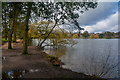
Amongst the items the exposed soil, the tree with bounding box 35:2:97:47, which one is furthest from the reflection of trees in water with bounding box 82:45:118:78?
the tree with bounding box 35:2:97:47

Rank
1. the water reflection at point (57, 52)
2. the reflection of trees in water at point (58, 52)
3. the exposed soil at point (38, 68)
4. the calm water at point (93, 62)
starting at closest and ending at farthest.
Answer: the exposed soil at point (38, 68), the calm water at point (93, 62), the water reflection at point (57, 52), the reflection of trees in water at point (58, 52)

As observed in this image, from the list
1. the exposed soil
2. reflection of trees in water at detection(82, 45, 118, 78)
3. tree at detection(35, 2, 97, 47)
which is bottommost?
reflection of trees in water at detection(82, 45, 118, 78)

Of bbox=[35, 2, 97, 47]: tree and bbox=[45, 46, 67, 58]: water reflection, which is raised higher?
bbox=[35, 2, 97, 47]: tree

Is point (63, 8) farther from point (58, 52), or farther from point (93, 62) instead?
point (58, 52)

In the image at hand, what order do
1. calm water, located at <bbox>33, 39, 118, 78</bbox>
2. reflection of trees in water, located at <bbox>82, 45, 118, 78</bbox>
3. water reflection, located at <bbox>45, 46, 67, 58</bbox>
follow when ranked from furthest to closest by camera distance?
water reflection, located at <bbox>45, 46, 67, 58</bbox> → calm water, located at <bbox>33, 39, 118, 78</bbox> → reflection of trees in water, located at <bbox>82, 45, 118, 78</bbox>

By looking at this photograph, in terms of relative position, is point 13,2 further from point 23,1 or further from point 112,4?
point 112,4

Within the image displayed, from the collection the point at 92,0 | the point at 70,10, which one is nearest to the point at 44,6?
the point at 70,10

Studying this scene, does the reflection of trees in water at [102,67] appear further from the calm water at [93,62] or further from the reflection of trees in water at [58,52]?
the reflection of trees in water at [58,52]

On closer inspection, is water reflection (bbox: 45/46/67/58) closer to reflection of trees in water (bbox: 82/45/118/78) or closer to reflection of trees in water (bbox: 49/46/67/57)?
reflection of trees in water (bbox: 49/46/67/57)

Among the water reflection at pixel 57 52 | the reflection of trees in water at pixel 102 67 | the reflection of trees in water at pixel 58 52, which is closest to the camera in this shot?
the reflection of trees in water at pixel 102 67

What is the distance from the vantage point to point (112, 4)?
505 centimetres

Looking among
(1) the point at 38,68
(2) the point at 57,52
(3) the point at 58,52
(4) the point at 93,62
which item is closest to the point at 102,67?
(4) the point at 93,62

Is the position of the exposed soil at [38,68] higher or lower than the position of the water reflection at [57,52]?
higher

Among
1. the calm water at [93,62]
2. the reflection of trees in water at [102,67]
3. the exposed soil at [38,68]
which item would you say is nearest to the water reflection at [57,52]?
the calm water at [93,62]
